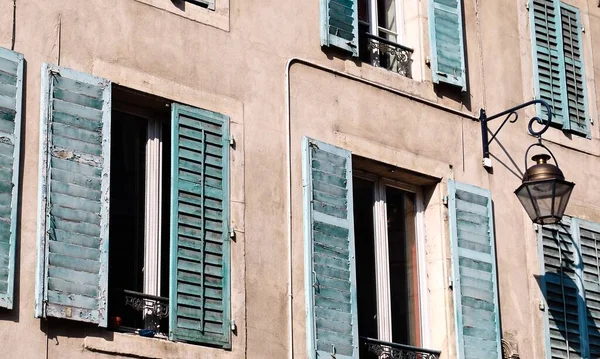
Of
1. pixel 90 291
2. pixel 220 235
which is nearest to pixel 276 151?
pixel 220 235

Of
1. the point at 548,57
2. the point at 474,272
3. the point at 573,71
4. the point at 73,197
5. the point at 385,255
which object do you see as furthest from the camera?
the point at 573,71

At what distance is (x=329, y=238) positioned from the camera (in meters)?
12.1

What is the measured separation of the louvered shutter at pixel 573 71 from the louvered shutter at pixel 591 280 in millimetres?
1063

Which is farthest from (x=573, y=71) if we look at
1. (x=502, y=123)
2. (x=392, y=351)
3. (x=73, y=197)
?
(x=73, y=197)

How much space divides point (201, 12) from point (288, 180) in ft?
4.82

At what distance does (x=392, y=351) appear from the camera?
1252cm

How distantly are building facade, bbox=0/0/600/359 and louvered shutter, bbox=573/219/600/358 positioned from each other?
0.08 feet

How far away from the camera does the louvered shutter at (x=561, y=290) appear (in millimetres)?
13656

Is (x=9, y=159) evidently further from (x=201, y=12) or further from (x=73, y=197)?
(x=201, y=12)

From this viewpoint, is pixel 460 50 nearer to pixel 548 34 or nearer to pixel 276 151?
pixel 548 34

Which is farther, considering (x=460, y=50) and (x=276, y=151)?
(x=460, y=50)

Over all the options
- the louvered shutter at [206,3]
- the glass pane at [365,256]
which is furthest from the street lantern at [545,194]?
the louvered shutter at [206,3]

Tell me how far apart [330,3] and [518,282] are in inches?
117

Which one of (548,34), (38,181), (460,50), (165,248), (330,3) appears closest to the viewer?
(38,181)
